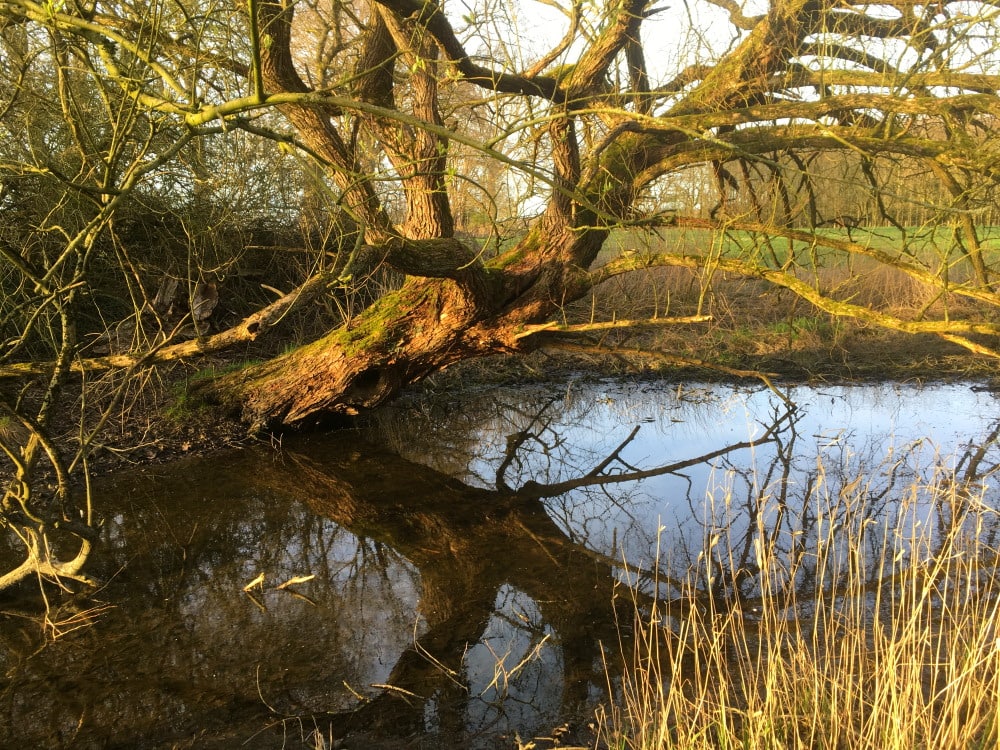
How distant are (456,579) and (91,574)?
2304 millimetres

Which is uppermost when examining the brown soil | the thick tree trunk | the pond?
the thick tree trunk

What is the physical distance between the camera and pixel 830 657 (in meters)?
3.46

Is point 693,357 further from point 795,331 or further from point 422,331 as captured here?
point 422,331

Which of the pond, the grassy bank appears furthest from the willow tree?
the grassy bank

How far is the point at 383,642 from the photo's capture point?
3945 mm

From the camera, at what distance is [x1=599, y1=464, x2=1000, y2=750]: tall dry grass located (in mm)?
2574

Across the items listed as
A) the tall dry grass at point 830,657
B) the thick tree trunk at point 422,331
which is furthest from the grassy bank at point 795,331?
the tall dry grass at point 830,657

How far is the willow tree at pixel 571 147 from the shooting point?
550 centimetres

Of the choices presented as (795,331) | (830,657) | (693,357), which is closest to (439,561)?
(830,657)

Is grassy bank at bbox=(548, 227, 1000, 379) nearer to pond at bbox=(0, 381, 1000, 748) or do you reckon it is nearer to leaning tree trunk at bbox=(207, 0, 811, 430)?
pond at bbox=(0, 381, 1000, 748)

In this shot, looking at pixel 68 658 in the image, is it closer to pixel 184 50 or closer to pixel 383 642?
→ pixel 383 642

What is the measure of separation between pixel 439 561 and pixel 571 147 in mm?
3835

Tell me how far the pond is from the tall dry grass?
11 cm

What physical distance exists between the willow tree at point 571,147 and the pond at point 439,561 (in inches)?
45.0
